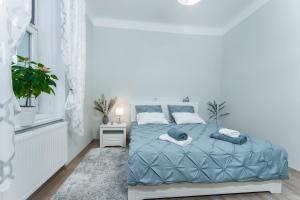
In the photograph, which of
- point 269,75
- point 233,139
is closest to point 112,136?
point 233,139

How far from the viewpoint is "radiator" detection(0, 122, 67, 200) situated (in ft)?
4.53

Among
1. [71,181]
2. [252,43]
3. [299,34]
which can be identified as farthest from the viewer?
[252,43]

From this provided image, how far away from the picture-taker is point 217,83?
4.46m

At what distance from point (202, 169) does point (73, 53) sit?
215 cm

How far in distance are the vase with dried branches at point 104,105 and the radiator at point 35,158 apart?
1.53 metres

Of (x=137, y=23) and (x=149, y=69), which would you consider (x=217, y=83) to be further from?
(x=137, y=23)

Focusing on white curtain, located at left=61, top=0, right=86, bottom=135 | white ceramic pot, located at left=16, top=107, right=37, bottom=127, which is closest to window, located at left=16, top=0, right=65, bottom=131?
white curtain, located at left=61, top=0, right=86, bottom=135

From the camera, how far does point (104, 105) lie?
3.85 m

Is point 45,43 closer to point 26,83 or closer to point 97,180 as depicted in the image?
point 26,83

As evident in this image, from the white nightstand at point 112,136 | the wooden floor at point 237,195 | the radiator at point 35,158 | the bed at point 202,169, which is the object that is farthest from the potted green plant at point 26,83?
the white nightstand at point 112,136

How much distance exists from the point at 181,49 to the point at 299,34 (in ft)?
7.51

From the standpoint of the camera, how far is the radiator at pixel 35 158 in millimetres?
1382

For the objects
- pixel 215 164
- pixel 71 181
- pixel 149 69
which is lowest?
pixel 71 181

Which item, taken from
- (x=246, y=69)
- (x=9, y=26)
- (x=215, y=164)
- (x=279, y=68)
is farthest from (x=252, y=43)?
(x=9, y=26)
